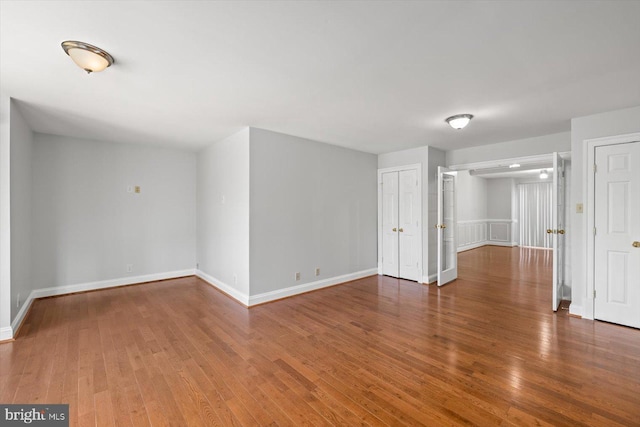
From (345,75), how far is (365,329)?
2.69 meters

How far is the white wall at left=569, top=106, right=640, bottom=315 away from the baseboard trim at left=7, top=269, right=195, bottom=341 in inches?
252

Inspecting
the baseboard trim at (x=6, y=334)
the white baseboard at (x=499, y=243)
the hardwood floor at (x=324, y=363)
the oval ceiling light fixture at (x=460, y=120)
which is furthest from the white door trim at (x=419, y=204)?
the white baseboard at (x=499, y=243)

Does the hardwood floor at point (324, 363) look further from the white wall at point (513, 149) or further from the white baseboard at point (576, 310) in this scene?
the white wall at point (513, 149)

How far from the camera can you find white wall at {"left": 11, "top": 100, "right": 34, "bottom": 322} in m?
3.19

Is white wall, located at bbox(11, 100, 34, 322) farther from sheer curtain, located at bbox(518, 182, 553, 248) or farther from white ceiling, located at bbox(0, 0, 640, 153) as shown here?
sheer curtain, located at bbox(518, 182, 553, 248)

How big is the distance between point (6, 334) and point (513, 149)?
7140mm

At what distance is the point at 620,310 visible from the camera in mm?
3354

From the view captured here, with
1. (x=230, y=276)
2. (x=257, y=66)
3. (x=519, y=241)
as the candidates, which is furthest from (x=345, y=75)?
(x=519, y=241)

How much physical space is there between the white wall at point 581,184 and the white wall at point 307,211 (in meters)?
3.16

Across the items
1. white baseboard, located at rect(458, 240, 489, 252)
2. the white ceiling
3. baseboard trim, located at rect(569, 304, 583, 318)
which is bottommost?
baseboard trim, located at rect(569, 304, 583, 318)

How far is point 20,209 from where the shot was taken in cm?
355

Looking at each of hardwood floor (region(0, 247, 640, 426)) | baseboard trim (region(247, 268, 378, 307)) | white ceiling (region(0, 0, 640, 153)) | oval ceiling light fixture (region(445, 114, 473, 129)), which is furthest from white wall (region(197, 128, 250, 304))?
oval ceiling light fixture (region(445, 114, 473, 129))

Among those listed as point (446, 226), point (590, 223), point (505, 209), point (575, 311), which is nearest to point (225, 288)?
point (446, 226)

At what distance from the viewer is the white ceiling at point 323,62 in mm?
1721
